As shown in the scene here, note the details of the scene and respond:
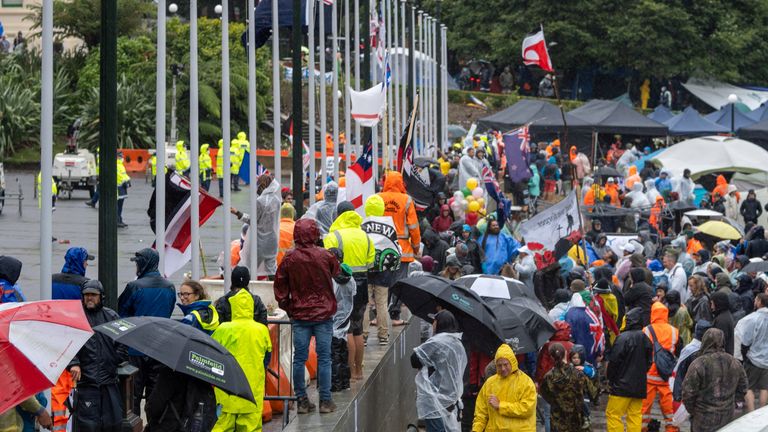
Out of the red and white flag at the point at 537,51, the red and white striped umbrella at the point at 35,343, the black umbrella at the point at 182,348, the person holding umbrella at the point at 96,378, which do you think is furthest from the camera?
the red and white flag at the point at 537,51

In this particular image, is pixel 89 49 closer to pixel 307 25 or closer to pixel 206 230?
pixel 206 230

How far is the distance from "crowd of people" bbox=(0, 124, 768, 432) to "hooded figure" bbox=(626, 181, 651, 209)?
1043 centimetres

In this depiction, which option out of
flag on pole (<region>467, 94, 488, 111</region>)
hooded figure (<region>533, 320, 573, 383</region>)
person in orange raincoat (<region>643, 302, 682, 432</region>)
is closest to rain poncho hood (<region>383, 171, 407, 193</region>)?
hooded figure (<region>533, 320, 573, 383</region>)

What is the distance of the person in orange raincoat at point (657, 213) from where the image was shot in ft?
103

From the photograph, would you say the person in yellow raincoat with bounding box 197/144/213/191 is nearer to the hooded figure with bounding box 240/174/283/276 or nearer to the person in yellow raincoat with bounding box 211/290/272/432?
the hooded figure with bounding box 240/174/283/276

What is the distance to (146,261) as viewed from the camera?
1166cm

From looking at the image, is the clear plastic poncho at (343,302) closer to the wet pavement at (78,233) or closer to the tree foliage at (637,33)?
the wet pavement at (78,233)

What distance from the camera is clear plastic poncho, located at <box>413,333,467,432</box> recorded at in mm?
12961

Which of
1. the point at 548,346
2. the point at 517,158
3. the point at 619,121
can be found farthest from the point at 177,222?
the point at 619,121

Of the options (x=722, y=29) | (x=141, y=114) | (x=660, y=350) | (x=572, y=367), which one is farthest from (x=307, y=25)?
(x=722, y=29)

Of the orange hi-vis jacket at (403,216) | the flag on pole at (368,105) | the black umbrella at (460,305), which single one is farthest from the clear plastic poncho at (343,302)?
the flag on pole at (368,105)

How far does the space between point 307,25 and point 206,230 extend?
9035mm

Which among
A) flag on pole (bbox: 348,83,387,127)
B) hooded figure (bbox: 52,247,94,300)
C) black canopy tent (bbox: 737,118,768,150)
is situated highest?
flag on pole (bbox: 348,83,387,127)

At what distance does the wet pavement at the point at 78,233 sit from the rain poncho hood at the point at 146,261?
10434mm
